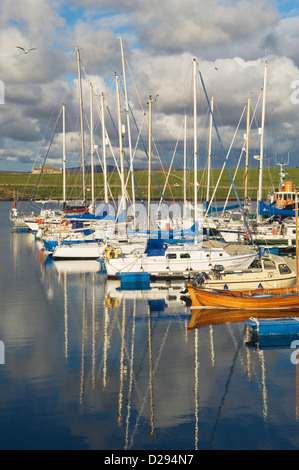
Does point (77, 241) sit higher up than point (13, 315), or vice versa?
point (77, 241)

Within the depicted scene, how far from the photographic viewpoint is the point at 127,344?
24438mm

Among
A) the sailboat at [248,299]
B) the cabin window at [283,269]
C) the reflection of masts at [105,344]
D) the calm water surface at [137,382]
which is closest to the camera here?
the calm water surface at [137,382]

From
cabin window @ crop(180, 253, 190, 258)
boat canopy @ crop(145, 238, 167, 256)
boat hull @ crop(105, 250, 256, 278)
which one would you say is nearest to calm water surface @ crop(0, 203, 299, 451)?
boat hull @ crop(105, 250, 256, 278)

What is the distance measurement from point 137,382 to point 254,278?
1592 centimetres

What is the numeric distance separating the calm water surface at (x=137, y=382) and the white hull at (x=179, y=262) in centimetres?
632

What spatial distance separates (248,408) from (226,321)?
10601 millimetres

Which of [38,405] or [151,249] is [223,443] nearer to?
[38,405]

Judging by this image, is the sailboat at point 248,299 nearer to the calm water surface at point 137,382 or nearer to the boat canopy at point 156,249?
the calm water surface at point 137,382

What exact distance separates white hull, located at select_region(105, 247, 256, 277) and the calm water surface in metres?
6.32

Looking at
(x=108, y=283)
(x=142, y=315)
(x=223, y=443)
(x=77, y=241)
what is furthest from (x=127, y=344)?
(x=77, y=241)

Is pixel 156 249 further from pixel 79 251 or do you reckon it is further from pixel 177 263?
pixel 79 251

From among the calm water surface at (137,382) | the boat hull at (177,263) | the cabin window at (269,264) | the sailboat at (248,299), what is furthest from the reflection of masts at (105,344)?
the cabin window at (269,264)

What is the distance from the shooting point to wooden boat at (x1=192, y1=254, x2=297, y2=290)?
32.2 m

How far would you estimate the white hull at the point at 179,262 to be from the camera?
3903 cm
